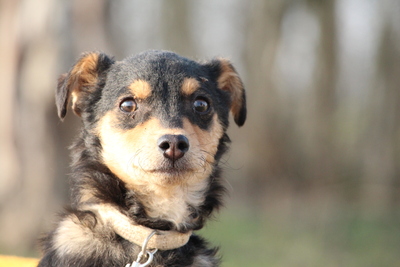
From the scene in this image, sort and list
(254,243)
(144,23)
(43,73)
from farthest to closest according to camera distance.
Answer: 1. (144,23)
2. (254,243)
3. (43,73)

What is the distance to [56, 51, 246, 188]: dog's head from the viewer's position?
3412 millimetres

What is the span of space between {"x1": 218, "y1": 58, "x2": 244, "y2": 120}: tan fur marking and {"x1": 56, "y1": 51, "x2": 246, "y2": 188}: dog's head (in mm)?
291

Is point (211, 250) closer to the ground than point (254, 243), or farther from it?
closer to the ground

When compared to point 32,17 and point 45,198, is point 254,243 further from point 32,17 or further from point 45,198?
point 32,17

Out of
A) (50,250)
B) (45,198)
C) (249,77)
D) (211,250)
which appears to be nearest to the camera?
(50,250)

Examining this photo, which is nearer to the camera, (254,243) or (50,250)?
(50,250)

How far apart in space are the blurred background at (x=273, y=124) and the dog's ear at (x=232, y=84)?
17.5ft

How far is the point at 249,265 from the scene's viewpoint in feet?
30.3

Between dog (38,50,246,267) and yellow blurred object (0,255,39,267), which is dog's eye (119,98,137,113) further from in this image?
yellow blurred object (0,255,39,267)

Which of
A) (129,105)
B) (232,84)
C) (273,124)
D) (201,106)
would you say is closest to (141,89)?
(129,105)

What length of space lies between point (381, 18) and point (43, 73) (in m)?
8.81

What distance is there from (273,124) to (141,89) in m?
11.6

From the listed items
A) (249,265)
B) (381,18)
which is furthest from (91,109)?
(381,18)

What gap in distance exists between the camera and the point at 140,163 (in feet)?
11.1
